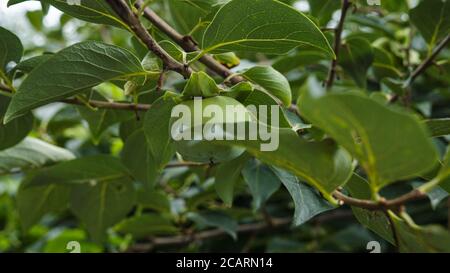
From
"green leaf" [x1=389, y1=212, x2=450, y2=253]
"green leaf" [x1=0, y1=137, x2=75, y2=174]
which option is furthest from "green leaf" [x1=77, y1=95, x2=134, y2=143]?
"green leaf" [x1=389, y1=212, x2=450, y2=253]

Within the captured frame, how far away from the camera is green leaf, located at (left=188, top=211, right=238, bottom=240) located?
1120 mm

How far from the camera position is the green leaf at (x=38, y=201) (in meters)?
1.12

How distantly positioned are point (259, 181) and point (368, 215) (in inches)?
13.1

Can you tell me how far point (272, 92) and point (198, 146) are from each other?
0.17 m

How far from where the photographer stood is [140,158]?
928 millimetres

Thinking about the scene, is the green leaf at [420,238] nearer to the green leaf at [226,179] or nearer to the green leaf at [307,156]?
the green leaf at [307,156]

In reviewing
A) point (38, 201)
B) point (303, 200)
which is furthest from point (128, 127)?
point (303, 200)

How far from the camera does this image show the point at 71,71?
643 millimetres

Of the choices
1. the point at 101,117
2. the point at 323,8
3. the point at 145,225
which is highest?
the point at 323,8

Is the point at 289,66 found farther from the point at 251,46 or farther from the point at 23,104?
the point at 23,104

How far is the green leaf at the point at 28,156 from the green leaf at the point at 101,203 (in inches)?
2.9

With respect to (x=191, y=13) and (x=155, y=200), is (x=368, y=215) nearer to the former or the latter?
(x=191, y=13)

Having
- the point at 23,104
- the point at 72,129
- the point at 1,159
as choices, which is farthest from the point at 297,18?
the point at 72,129

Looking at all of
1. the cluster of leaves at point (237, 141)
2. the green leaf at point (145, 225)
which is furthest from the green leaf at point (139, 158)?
the green leaf at point (145, 225)
